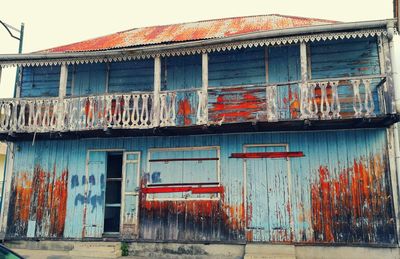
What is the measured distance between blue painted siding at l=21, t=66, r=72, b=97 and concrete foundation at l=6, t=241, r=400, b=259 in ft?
17.2

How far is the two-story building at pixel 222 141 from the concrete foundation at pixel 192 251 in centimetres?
22

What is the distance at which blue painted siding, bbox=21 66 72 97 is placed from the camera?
12.7m

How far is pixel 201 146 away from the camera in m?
10.9

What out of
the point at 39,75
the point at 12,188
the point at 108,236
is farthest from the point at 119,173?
the point at 39,75

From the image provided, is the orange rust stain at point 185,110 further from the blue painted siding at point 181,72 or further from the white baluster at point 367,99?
the white baluster at point 367,99

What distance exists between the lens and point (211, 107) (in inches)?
427

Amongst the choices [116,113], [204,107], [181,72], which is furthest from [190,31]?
[116,113]

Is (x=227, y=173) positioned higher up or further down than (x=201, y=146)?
further down

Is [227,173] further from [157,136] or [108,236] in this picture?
[108,236]

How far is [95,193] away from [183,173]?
9.84 feet

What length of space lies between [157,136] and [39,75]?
5374mm

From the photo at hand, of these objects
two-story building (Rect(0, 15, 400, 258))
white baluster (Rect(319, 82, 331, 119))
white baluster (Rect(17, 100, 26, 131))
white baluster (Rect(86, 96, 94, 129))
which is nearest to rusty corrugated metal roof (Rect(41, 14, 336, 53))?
two-story building (Rect(0, 15, 400, 258))

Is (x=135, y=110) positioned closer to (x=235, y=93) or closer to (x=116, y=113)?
(x=116, y=113)

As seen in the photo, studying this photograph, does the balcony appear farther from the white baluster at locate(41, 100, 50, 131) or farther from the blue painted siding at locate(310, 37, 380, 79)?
the blue painted siding at locate(310, 37, 380, 79)
